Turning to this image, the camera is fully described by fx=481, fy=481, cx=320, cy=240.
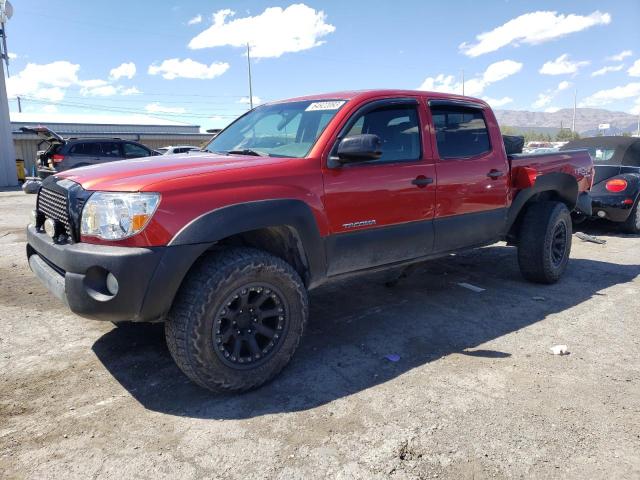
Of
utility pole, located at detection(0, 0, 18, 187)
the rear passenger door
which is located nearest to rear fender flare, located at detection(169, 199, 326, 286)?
the rear passenger door

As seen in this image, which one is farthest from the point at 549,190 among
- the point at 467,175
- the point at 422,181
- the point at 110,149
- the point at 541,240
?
the point at 110,149

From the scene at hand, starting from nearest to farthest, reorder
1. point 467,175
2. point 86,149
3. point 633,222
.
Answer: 1. point 467,175
2. point 633,222
3. point 86,149

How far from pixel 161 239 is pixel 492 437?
2.05 meters

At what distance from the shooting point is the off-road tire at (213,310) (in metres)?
2.72

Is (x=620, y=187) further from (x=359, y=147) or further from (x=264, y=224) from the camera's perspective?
(x=264, y=224)

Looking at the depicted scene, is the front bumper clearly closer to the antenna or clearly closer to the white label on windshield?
the white label on windshield

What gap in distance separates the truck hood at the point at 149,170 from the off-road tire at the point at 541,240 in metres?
3.07

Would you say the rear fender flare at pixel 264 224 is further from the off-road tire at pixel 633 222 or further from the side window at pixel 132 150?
the side window at pixel 132 150

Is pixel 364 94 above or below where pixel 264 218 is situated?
above

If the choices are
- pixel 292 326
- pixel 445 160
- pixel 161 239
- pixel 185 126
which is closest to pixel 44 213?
pixel 161 239

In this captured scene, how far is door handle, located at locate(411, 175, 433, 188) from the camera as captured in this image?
12.4 feet

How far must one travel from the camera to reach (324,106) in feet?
12.2

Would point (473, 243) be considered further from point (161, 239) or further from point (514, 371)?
point (161, 239)

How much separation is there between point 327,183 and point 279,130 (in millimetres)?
796
